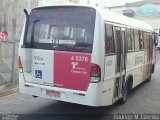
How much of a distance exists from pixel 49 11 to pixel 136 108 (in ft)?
11.7

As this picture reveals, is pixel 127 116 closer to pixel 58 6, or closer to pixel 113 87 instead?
pixel 113 87

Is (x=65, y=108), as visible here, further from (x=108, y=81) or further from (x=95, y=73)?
(x=95, y=73)

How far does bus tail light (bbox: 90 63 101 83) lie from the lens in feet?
22.4

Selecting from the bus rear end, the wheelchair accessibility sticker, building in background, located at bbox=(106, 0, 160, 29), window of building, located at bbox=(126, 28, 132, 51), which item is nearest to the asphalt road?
the bus rear end

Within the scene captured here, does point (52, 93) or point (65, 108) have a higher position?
point (52, 93)

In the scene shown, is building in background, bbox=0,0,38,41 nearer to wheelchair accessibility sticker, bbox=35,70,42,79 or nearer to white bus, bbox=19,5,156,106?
white bus, bbox=19,5,156,106

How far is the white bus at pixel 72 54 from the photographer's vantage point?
6891 mm

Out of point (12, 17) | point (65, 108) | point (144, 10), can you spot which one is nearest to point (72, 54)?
point (65, 108)

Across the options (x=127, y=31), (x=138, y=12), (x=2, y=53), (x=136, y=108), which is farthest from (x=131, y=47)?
(x=138, y=12)

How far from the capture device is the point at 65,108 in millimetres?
8562

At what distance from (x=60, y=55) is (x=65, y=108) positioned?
1.93m

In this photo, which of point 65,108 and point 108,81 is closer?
point 108,81

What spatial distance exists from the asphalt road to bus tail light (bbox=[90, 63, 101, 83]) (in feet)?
4.40

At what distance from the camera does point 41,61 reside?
7.43 m
